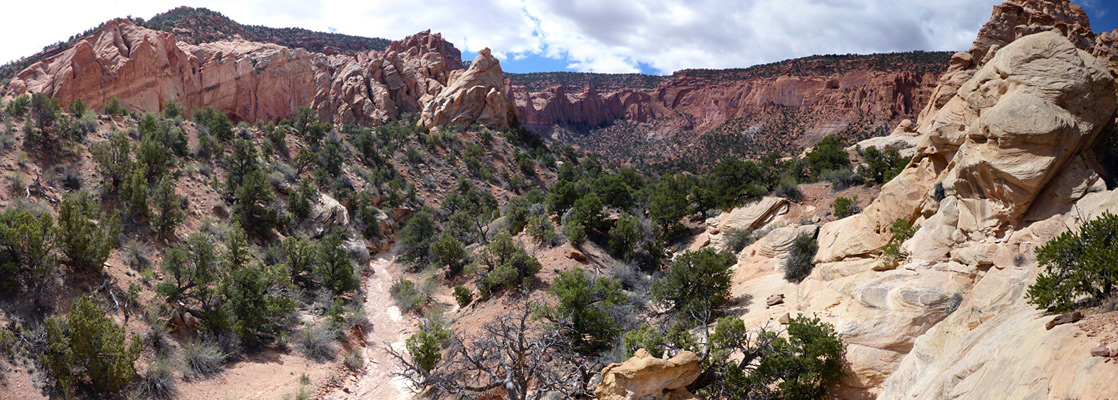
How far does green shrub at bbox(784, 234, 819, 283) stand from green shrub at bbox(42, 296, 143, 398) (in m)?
21.7

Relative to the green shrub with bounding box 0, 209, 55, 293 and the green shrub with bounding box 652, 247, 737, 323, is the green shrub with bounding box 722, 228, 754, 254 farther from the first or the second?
the green shrub with bounding box 0, 209, 55, 293

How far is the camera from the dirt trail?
17266mm

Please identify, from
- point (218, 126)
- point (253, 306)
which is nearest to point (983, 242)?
point (253, 306)

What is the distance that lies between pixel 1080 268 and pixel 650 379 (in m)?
7.68

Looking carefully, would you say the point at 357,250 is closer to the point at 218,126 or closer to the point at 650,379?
the point at 218,126

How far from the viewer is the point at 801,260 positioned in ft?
61.1

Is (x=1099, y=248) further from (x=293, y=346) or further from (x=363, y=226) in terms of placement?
(x=363, y=226)

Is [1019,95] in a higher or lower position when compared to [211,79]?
lower

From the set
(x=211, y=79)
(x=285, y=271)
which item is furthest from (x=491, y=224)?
(x=211, y=79)

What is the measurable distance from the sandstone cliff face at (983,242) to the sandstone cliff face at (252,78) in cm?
5266

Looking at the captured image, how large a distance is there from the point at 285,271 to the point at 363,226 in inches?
567

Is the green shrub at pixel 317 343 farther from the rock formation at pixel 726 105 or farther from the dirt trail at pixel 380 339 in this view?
the rock formation at pixel 726 105

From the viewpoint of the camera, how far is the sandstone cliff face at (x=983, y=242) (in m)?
8.15

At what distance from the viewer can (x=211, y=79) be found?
204ft
